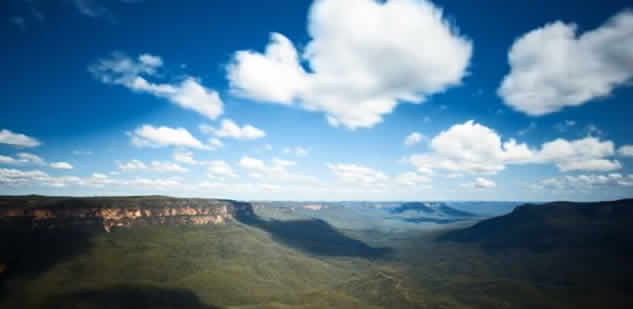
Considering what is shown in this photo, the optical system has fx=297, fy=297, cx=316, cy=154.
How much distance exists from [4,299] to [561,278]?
909 ft

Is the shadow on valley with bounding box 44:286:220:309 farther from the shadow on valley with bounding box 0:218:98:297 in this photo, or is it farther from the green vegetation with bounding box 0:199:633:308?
the shadow on valley with bounding box 0:218:98:297

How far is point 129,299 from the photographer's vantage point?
131 metres

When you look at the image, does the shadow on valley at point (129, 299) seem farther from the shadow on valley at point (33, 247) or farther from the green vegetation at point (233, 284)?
the shadow on valley at point (33, 247)

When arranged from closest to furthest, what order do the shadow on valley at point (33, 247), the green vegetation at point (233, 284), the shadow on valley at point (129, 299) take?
1. the shadow on valley at point (129, 299)
2. the green vegetation at point (233, 284)
3. the shadow on valley at point (33, 247)

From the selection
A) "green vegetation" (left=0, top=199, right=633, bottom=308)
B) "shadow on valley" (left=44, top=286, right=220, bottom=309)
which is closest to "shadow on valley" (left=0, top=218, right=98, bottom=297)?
"green vegetation" (left=0, top=199, right=633, bottom=308)

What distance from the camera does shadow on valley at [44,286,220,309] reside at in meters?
123

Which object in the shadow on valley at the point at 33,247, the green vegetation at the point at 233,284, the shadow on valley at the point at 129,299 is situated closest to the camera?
the shadow on valley at the point at 129,299

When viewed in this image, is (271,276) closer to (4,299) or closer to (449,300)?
(449,300)

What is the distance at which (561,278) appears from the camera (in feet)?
566

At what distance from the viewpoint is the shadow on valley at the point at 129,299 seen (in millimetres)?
123312

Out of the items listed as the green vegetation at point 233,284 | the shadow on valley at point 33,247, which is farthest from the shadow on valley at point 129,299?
the shadow on valley at point 33,247

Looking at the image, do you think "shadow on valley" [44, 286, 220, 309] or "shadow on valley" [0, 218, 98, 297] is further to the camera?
"shadow on valley" [0, 218, 98, 297]

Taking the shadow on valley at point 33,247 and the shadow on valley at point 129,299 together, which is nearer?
the shadow on valley at point 129,299

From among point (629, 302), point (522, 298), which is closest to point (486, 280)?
point (522, 298)
